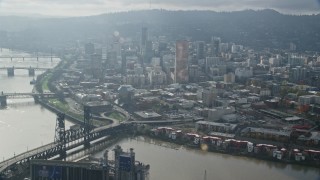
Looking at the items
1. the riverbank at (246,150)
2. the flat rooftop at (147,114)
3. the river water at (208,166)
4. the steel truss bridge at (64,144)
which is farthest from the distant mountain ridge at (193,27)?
the river water at (208,166)

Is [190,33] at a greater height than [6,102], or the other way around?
[190,33]

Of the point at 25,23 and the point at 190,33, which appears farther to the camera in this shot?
the point at 25,23

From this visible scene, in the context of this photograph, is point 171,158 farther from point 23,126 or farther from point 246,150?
point 23,126

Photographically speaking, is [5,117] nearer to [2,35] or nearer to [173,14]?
[2,35]

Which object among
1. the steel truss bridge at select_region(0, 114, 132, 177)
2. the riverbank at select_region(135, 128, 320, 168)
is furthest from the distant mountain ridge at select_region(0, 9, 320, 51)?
the steel truss bridge at select_region(0, 114, 132, 177)

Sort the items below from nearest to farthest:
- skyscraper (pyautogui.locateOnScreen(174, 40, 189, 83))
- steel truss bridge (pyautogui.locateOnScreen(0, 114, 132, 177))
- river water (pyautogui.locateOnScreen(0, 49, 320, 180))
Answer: steel truss bridge (pyautogui.locateOnScreen(0, 114, 132, 177)) → river water (pyautogui.locateOnScreen(0, 49, 320, 180)) → skyscraper (pyautogui.locateOnScreen(174, 40, 189, 83))

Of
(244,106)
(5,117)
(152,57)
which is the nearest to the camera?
(5,117)

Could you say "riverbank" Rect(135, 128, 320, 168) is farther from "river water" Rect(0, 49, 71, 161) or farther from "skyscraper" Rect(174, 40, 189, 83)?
"skyscraper" Rect(174, 40, 189, 83)

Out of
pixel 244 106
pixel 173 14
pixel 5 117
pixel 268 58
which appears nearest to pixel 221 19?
pixel 173 14
